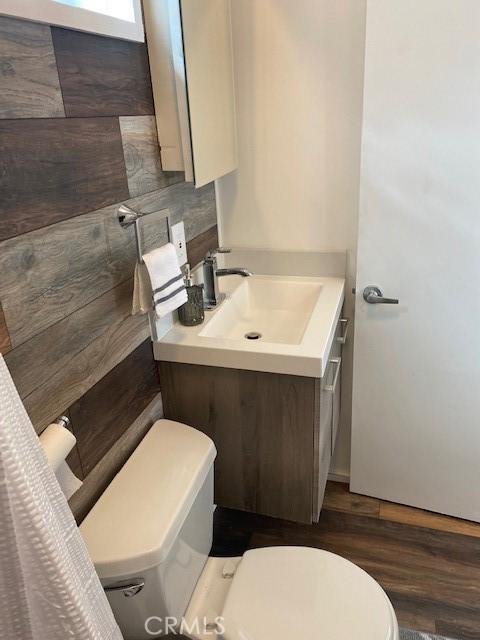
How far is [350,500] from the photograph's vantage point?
213 cm

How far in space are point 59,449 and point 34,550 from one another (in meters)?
0.34

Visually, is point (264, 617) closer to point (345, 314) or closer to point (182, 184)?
point (345, 314)

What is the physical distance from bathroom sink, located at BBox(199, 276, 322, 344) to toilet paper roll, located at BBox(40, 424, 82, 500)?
2.60ft

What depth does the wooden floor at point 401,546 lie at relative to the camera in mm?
1668

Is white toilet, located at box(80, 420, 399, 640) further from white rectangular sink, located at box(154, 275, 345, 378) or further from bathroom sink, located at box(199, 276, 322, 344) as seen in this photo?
bathroom sink, located at box(199, 276, 322, 344)

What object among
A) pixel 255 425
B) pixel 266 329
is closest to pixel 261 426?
pixel 255 425

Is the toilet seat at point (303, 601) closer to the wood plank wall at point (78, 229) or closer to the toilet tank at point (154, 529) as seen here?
the toilet tank at point (154, 529)

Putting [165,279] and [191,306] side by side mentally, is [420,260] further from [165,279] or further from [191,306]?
[165,279]

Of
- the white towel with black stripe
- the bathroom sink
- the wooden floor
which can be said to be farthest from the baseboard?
the white towel with black stripe

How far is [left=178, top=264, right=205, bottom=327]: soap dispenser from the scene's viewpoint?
1591 millimetres

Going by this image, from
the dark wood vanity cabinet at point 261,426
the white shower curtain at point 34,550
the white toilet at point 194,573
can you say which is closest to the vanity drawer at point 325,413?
the dark wood vanity cabinet at point 261,426

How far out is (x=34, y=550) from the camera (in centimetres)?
65

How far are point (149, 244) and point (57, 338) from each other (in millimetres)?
466

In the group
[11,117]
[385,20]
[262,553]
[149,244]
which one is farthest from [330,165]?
[262,553]
